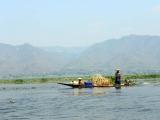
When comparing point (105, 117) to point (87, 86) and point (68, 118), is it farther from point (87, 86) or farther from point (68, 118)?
point (87, 86)

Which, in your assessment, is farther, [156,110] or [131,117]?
[156,110]

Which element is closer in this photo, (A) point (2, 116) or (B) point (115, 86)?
(A) point (2, 116)

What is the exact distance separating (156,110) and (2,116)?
12416 millimetres

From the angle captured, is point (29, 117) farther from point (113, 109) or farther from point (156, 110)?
point (156, 110)

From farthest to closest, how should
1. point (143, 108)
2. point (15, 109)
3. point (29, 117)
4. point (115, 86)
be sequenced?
point (115, 86), point (15, 109), point (143, 108), point (29, 117)

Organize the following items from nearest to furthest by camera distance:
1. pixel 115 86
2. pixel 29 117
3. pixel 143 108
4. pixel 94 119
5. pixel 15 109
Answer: pixel 94 119 < pixel 29 117 < pixel 143 108 < pixel 15 109 < pixel 115 86

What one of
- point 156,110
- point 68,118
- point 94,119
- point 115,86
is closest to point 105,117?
point 94,119

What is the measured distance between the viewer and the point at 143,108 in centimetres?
2977

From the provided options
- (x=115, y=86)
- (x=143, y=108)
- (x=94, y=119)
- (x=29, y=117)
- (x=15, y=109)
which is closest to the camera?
(x=94, y=119)

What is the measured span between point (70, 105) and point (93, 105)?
229 cm

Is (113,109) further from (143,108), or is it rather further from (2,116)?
Result: (2,116)

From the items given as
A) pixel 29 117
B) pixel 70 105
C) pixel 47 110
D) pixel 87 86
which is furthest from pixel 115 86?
pixel 29 117

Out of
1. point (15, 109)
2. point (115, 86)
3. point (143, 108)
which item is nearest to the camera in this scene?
point (143, 108)

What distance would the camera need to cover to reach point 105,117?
26.1 metres
